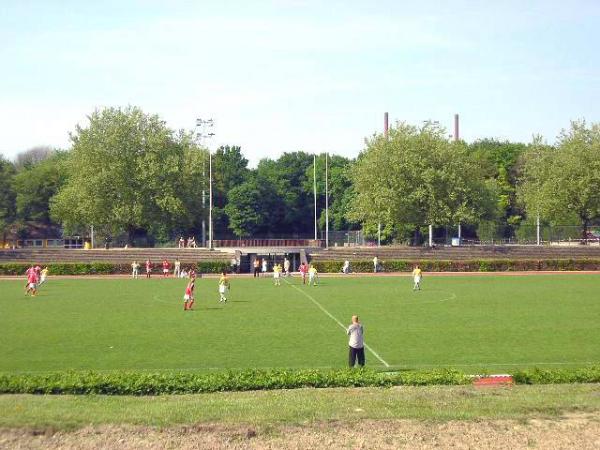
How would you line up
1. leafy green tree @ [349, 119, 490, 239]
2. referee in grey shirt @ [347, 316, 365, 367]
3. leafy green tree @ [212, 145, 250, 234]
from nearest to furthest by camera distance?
referee in grey shirt @ [347, 316, 365, 367]
leafy green tree @ [349, 119, 490, 239]
leafy green tree @ [212, 145, 250, 234]

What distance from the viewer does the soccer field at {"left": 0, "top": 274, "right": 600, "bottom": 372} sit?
23.6m

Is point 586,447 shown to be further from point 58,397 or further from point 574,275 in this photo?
point 574,275

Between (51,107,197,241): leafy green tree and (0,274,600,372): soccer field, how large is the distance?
31.8 meters

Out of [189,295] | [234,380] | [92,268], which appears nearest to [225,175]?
[92,268]

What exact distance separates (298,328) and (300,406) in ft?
49.3

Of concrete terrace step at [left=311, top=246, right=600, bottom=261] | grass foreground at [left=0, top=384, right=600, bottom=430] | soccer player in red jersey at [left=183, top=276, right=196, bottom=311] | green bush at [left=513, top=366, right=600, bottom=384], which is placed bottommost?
grass foreground at [left=0, top=384, right=600, bottom=430]

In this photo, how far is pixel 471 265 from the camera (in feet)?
229

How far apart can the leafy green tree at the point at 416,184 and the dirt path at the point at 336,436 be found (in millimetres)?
66192

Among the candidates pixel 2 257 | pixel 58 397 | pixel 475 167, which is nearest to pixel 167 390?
pixel 58 397

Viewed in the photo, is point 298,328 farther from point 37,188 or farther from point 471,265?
point 37,188

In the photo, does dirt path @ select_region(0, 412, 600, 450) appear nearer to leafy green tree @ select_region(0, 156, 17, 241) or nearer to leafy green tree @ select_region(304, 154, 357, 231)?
leafy green tree @ select_region(0, 156, 17, 241)

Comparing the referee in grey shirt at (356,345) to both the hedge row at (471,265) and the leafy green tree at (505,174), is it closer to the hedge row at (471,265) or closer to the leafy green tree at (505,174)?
the hedge row at (471,265)

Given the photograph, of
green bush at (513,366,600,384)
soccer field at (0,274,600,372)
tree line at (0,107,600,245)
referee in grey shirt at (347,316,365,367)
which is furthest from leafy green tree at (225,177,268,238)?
green bush at (513,366,600,384)

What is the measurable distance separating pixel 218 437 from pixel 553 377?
856 centimetres
